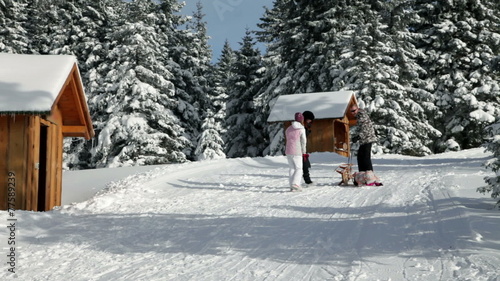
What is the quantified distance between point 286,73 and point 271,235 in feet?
86.4

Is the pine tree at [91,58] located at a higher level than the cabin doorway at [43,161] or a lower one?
higher

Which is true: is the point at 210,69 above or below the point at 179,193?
above

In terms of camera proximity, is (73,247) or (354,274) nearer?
(354,274)

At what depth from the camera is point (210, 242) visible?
5.83 m

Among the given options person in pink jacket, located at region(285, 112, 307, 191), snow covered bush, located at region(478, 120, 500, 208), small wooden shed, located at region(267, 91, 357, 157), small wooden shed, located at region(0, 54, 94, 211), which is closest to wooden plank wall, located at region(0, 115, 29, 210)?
small wooden shed, located at region(0, 54, 94, 211)

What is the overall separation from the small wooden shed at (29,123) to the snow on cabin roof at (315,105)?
39.6 feet

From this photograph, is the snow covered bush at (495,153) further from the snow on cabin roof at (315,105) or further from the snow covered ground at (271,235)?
the snow on cabin roof at (315,105)

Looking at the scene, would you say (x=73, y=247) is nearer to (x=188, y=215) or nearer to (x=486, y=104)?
(x=188, y=215)

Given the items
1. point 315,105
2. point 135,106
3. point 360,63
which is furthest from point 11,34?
point 360,63

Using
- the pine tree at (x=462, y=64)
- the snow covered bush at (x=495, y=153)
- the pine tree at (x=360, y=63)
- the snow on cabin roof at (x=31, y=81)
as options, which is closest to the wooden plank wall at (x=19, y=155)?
the snow on cabin roof at (x=31, y=81)

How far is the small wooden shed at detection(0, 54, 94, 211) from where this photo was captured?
30.1ft

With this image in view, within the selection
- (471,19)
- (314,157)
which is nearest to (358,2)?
(471,19)

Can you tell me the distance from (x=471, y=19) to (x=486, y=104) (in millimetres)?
6079

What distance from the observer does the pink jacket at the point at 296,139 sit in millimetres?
10578
